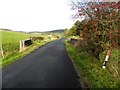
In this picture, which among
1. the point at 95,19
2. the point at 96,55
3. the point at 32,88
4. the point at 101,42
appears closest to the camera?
the point at 32,88

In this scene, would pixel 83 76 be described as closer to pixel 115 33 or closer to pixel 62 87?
pixel 62 87

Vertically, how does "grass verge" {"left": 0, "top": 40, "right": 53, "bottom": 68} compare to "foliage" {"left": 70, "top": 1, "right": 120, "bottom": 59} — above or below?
below

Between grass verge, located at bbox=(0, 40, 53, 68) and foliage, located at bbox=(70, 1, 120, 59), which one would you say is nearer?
foliage, located at bbox=(70, 1, 120, 59)

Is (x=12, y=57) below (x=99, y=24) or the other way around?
below

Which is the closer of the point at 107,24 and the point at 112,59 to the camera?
the point at 112,59

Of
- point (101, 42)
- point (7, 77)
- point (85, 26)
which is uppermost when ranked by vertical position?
point (85, 26)

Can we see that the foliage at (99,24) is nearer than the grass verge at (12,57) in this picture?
Yes

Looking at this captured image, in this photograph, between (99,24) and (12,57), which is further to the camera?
→ (12,57)

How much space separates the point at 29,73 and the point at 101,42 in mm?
7138

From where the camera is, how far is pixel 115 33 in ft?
44.2

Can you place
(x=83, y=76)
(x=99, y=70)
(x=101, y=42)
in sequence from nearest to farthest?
(x=83, y=76) < (x=99, y=70) < (x=101, y=42)

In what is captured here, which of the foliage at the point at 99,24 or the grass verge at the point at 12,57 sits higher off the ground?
the foliage at the point at 99,24

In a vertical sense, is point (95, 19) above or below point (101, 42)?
above

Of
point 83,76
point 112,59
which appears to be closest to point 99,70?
point 112,59
